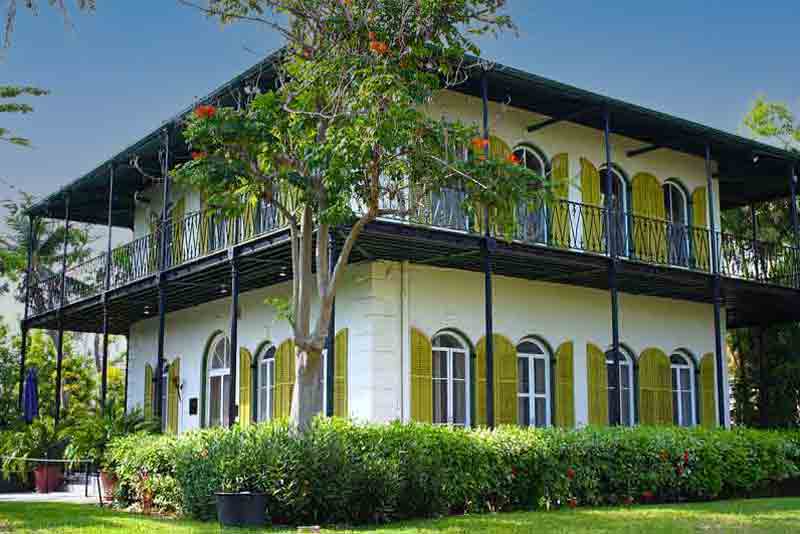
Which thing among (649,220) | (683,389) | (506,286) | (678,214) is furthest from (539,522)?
(678,214)

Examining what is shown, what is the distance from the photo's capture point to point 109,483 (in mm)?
13273

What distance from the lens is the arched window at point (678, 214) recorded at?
17.9 metres

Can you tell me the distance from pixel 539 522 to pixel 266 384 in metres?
7.57

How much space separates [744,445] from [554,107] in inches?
237

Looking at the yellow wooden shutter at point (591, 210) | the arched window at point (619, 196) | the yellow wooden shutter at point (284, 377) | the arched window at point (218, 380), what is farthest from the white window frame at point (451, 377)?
the arched window at point (218, 380)

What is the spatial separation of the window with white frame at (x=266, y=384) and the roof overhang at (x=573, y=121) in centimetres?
381

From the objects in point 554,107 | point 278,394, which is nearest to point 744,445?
point 554,107

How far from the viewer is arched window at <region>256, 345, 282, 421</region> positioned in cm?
1669

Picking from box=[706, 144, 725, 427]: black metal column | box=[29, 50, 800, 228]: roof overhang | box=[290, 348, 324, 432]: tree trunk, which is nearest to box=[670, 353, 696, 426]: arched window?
box=[706, 144, 725, 427]: black metal column

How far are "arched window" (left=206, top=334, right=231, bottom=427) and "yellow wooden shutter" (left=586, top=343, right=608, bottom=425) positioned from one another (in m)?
6.42

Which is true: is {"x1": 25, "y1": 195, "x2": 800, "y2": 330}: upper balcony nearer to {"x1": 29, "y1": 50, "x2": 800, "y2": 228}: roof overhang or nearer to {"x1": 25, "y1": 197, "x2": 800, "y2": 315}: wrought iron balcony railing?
{"x1": 25, "y1": 197, "x2": 800, "y2": 315}: wrought iron balcony railing

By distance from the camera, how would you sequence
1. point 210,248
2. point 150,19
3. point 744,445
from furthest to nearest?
point 210,248 → point 744,445 → point 150,19

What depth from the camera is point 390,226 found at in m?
13.0

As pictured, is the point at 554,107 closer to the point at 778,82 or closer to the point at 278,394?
the point at 278,394
